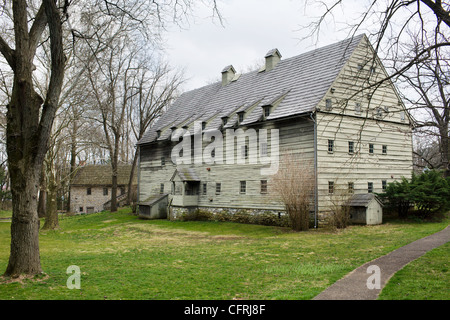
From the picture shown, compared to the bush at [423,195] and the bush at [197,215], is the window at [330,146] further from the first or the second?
the bush at [197,215]

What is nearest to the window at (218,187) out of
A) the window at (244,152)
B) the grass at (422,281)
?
the window at (244,152)

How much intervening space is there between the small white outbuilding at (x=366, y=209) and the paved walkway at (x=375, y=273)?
216 inches

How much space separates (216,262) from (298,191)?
861 centimetres

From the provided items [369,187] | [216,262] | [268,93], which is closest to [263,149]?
[268,93]

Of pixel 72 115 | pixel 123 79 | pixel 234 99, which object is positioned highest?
pixel 123 79

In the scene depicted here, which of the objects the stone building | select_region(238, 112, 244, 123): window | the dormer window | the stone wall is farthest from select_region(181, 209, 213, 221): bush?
the stone wall

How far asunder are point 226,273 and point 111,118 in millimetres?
32624

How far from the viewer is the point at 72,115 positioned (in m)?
25.3

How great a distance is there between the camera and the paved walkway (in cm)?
763

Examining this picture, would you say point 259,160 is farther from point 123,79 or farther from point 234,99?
point 123,79

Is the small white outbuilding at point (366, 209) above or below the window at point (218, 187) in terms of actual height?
below
